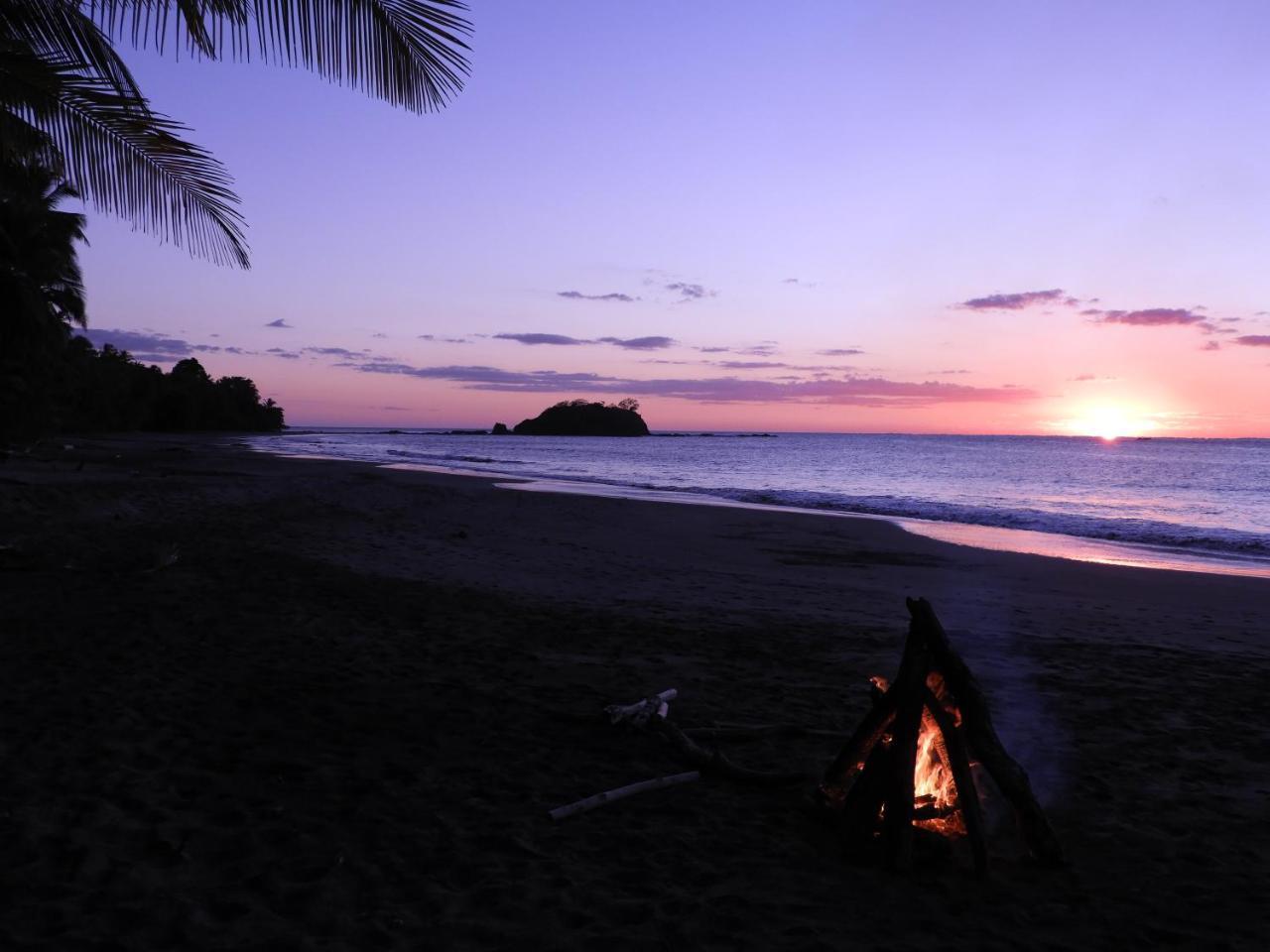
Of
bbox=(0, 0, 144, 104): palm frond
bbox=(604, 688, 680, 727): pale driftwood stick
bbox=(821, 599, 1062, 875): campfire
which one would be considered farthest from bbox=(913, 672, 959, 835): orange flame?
bbox=(0, 0, 144, 104): palm frond

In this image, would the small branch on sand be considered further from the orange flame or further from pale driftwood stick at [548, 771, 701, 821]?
the orange flame

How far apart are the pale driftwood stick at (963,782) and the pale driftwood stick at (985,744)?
3.5 inches

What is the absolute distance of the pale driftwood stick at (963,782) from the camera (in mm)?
4098

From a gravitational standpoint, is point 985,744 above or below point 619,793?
above

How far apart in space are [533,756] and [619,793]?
2.78ft

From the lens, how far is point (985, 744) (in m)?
4.25

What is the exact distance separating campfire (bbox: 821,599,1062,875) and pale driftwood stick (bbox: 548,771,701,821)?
93 centimetres

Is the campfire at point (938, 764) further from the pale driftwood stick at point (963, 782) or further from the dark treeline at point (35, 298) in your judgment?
the dark treeline at point (35, 298)

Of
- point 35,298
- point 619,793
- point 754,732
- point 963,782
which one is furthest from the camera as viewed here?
point 35,298

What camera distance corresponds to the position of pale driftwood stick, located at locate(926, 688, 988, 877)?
13.4ft

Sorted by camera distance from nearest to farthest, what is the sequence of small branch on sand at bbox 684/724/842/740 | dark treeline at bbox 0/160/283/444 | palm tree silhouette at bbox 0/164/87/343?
small branch on sand at bbox 684/724/842/740, dark treeline at bbox 0/160/283/444, palm tree silhouette at bbox 0/164/87/343

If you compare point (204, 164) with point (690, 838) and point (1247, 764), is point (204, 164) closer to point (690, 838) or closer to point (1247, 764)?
point (690, 838)

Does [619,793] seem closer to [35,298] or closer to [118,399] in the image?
[35,298]

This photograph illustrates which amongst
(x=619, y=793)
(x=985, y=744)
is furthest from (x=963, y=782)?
(x=619, y=793)
